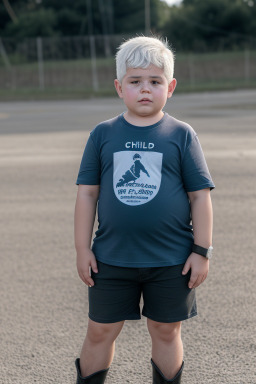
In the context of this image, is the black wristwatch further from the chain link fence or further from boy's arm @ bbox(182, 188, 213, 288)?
the chain link fence

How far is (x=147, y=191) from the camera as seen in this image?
2.25 metres

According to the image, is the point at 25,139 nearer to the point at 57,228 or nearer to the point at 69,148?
the point at 69,148

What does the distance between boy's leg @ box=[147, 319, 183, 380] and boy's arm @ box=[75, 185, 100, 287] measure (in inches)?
12.4

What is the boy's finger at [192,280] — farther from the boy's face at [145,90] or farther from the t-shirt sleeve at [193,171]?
the boy's face at [145,90]

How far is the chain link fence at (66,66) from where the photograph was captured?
97.3 ft

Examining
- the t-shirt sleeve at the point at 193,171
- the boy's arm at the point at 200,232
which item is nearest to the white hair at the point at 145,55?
the t-shirt sleeve at the point at 193,171

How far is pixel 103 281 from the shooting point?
2309 millimetres

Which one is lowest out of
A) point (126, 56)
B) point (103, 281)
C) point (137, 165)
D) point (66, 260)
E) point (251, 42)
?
point (251, 42)

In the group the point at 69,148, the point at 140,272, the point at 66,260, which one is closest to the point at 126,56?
the point at 140,272

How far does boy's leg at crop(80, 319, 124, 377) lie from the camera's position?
7.77 feet

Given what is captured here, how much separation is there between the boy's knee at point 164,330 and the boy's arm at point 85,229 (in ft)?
0.97

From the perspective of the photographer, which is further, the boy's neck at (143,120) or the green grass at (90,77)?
the green grass at (90,77)

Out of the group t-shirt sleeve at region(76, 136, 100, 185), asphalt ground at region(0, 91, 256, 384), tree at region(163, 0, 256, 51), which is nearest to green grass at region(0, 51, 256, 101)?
tree at region(163, 0, 256, 51)

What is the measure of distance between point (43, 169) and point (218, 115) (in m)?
7.87
